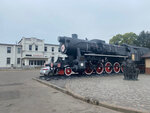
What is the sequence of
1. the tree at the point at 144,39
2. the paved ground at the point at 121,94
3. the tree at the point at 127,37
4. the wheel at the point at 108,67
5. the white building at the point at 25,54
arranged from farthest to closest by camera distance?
the tree at the point at 127,37, the white building at the point at 25,54, the tree at the point at 144,39, the wheel at the point at 108,67, the paved ground at the point at 121,94

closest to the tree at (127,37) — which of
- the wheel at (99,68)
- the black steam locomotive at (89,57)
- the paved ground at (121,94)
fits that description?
the black steam locomotive at (89,57)

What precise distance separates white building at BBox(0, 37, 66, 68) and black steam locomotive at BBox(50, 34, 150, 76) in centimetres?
2251

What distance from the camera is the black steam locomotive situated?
1119cm

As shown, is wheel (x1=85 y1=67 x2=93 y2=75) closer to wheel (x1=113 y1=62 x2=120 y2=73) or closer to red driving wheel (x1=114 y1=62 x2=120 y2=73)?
wheel (x1=113 y1=62 x2=120 y2=73)

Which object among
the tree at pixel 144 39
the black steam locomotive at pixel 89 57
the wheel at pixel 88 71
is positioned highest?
the tree at pixel 144 39

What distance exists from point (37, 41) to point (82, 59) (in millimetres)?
29303

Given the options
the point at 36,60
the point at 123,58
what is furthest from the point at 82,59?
the point at 36,60

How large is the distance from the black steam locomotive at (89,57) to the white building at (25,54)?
22.5 meters

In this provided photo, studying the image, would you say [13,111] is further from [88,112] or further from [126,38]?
[126,38]

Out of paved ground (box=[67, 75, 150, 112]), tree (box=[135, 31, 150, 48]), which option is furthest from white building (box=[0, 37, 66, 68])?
paved ground (box=[67, 75, 150, 112])

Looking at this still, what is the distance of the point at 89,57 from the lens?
12.3 m

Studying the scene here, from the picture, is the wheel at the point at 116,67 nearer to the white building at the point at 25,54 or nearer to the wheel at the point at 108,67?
the wheel at the point at 108,67

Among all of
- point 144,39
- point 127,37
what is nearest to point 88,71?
point 144,39

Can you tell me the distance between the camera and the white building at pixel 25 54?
109ft
